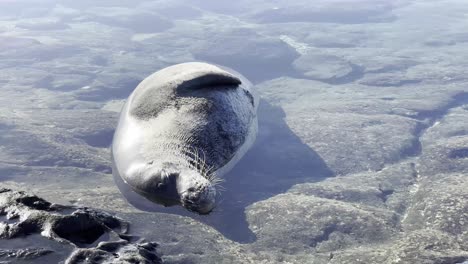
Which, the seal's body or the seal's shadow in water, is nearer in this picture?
the seal's body

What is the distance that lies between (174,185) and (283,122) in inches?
299

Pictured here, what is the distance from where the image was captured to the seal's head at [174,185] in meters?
2.35

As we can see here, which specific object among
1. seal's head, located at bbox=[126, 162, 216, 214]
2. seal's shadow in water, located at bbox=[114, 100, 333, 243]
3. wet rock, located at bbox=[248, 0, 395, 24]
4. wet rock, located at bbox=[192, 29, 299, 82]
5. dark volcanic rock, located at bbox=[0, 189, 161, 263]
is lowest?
seal's shadow in water, located at bbox=[114, 100, 333, 243]

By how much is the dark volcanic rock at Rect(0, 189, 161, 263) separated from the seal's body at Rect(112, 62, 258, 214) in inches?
11.6

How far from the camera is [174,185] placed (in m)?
2.49

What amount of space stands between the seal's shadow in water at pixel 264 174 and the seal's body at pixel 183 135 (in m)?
2.55

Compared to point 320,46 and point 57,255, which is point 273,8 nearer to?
point 320,46

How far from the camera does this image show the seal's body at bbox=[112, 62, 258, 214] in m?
2.52

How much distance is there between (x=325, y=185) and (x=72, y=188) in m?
3.59

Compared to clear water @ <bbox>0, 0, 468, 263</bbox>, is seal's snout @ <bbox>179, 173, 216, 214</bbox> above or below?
above

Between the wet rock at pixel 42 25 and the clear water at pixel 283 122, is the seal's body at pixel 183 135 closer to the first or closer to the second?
the clear water at pixel 283 122

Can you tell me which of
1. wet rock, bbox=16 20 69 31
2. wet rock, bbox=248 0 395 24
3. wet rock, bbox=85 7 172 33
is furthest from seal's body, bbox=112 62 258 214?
wet rock, bbox=248 0 395 24

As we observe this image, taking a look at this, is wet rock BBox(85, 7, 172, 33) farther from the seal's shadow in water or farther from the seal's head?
Answer: the seal's head

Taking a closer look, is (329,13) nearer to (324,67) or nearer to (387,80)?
(324,67)
